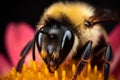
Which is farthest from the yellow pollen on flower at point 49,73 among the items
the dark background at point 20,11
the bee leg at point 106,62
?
the dark background at point 20,11

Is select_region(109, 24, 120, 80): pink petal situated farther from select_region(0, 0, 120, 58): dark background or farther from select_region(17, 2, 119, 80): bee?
select_region(0, 0, 120, 58): dark background

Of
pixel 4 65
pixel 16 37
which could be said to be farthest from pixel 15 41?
pixel 4 65

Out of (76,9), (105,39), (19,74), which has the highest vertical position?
(76,9)

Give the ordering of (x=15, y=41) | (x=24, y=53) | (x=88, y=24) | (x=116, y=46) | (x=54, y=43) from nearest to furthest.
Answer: (x=54, y=43) → (x=88, y=24) → (x=24, y=53) → (x=116, y=46) → (x=15, y=41)

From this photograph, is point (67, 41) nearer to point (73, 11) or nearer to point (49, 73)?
point (73, 11)

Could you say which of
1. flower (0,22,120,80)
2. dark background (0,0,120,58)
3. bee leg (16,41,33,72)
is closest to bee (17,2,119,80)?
bee leg (16,41,33,72)

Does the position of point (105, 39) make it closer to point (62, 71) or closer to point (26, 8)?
point (62, 71)

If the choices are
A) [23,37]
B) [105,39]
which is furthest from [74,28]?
[23,37]
